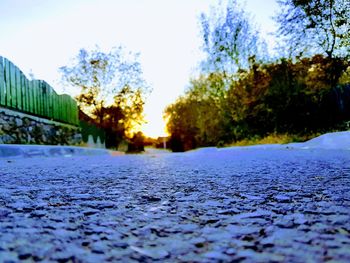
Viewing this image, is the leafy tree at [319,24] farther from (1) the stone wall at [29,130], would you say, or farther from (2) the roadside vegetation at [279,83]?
(1) the stone wall at [29,130]

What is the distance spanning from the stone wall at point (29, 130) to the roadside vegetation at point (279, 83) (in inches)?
309

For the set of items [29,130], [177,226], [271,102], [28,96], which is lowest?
[177,226]

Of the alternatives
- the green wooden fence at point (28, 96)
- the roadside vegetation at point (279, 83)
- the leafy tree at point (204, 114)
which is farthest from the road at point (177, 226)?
the leafy tree at point (204, 114)

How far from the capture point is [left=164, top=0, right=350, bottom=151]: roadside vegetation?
36.1 ft

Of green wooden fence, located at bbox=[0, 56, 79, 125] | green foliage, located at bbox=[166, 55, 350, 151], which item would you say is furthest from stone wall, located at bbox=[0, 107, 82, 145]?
green foliage, located at bbox=[166, 55, 350, 151]

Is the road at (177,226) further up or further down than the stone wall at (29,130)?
further down

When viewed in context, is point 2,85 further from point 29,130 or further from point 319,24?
point 319,24

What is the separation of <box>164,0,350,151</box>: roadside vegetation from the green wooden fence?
26.1 feet

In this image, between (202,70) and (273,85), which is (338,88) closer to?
(273,85)

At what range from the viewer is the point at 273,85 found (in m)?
14.5

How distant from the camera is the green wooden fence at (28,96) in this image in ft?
21.5

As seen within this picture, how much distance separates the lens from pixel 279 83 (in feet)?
46.4

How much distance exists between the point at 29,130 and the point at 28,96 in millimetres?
858

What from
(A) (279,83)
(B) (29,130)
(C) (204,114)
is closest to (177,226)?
(B) (29,130)
